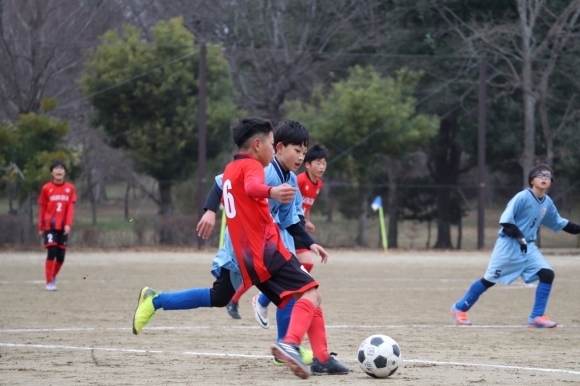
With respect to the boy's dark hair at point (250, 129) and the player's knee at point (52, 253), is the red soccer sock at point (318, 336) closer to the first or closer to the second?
the boy's dark hair at point (250, 129)

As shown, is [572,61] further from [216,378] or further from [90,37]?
[216,378]

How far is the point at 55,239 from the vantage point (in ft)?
43.5

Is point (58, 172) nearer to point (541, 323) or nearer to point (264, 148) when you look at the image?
point (541, 323)

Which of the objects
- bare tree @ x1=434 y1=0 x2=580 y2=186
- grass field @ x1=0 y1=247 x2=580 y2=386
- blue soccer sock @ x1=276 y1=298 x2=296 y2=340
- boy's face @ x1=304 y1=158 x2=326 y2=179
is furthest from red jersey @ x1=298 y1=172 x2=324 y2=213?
bare tree @ x1=434 y1=0 x2=580 y2=186

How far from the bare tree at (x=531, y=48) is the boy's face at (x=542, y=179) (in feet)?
56.0

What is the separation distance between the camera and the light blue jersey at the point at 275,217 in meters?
6.14

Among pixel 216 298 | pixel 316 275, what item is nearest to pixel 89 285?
pixel 316 275

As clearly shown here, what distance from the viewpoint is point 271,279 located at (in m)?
5.85

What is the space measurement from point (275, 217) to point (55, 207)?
7359mm

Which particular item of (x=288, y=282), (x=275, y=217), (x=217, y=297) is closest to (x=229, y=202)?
(x=288, y=282)

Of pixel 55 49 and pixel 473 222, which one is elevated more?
pixel 55 49

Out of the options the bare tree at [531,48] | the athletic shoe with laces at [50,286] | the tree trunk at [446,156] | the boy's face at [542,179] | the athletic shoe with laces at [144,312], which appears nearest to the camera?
the athletic shoe with laces at [144,312]

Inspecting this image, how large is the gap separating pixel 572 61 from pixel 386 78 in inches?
206

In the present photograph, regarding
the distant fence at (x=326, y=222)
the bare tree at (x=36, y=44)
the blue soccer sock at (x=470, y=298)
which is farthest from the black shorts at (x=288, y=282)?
the bare tree at (x=36, y=44)
